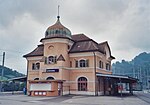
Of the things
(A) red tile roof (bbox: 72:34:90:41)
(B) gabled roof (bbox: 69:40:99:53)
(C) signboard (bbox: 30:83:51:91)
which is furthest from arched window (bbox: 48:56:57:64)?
(A) red tile roof (bbox: 72:34:90:41)

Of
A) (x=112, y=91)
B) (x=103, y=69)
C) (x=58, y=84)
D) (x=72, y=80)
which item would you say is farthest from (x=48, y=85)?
(x=112, y=91)

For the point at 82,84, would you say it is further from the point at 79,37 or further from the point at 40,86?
the point at 79,37

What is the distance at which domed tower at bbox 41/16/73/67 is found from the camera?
3534cm

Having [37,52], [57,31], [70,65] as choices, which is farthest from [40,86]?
[37,52]

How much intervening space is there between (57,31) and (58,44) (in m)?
2.55

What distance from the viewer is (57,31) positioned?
120 ft

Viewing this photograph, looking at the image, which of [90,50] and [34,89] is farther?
[90,50]

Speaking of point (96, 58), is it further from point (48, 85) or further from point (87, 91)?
point (48, 85)

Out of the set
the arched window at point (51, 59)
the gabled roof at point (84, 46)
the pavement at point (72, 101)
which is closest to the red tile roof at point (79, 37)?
the gabled roof at point (84, 46)

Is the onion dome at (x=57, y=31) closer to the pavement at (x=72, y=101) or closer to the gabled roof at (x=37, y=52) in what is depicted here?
the gabled roof at (x=37, y=52)

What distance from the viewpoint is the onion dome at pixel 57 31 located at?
36344 millimetres

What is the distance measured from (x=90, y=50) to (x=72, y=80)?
624 cm

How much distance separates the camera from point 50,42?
36062mm

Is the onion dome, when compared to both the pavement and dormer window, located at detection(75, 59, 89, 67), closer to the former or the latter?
dormer window, located at detection(75, 59, 89, 67)
